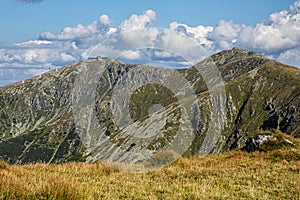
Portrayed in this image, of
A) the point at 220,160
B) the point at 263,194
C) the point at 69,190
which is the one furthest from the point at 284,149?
the point at 69,190

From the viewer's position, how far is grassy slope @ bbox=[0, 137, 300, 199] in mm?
11500

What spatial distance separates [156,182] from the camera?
1577cm

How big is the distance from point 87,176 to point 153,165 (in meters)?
6.09

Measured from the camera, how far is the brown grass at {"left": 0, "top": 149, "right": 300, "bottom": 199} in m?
11.5

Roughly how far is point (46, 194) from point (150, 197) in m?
3.70

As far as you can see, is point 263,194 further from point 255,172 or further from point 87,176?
point 87,176

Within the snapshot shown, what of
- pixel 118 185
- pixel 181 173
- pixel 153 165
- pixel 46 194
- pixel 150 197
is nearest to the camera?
A: pixel 46 194

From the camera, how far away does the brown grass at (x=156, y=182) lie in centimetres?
1149

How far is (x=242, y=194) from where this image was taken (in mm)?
13586

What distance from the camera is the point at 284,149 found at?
82.2 feet

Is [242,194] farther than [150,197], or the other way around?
[242,194]

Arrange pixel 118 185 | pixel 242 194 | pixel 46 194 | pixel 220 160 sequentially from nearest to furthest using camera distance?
1. pixel 46 194
2. pixel 242 194
3. pixel 118 185
4. pixel 220 160

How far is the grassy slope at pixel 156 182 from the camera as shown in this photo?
11500 mm

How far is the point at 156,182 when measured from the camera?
15.8 m
